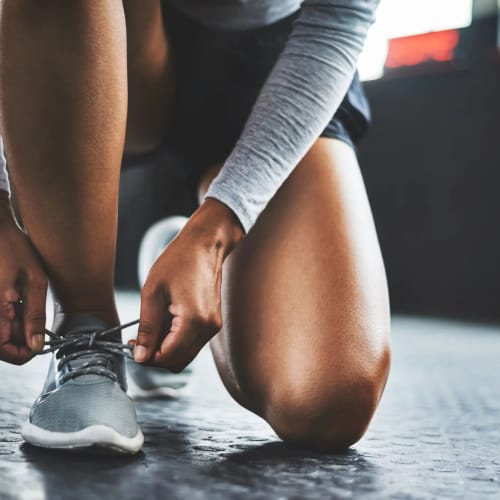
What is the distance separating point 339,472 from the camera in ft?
2.26

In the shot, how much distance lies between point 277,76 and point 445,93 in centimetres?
278

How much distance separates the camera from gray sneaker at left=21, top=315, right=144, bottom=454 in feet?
2.15

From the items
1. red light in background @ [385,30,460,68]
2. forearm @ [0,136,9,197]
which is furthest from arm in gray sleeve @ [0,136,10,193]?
red light in background @ [385,30,460,68]

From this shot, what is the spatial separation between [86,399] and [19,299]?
0.37ft

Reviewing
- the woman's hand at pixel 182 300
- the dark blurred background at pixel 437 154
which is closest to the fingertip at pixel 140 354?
the woman's hand at pixel 182 300

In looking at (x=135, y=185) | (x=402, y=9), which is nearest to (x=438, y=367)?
(x=402, y=9)

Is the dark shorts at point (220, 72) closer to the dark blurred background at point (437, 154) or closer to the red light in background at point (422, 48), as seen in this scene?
the dark blurred background at point (437, 154)

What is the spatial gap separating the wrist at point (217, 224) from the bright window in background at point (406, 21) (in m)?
2.72

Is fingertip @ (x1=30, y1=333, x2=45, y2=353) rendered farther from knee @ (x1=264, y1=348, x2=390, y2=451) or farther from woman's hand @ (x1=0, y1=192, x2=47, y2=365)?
knee @ (x1=264, y1=348, x2=390, y2=451)

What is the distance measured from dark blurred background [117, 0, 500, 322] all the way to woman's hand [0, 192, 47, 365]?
2717 mm

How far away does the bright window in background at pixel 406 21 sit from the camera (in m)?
3.39

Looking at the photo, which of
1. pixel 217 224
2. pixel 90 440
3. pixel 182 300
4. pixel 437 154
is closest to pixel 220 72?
pixel 217 224

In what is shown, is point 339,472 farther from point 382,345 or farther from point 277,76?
point 277,76

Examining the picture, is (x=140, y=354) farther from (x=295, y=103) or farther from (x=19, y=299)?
(x=295, y=103)
